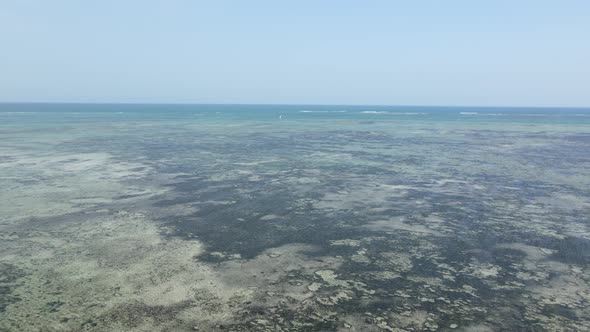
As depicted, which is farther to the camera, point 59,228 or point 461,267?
point 59,228

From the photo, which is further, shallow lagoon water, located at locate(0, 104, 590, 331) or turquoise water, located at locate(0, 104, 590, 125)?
turquoise water, located at locate(0, 104, 590, 125)

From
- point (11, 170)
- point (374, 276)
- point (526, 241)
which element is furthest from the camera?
point (11, 170)

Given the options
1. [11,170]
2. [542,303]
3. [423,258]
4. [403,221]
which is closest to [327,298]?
[423,258]

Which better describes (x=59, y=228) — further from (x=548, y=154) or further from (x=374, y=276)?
(x=548, y=154)

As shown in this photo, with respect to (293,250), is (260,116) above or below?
below

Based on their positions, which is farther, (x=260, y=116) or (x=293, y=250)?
(x=260, y=116)

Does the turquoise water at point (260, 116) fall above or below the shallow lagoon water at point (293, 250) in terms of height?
below

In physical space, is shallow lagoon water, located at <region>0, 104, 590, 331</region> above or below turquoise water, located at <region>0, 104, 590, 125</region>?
above

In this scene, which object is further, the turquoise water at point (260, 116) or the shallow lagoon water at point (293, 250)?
the turquoise water at point (260, 116)
